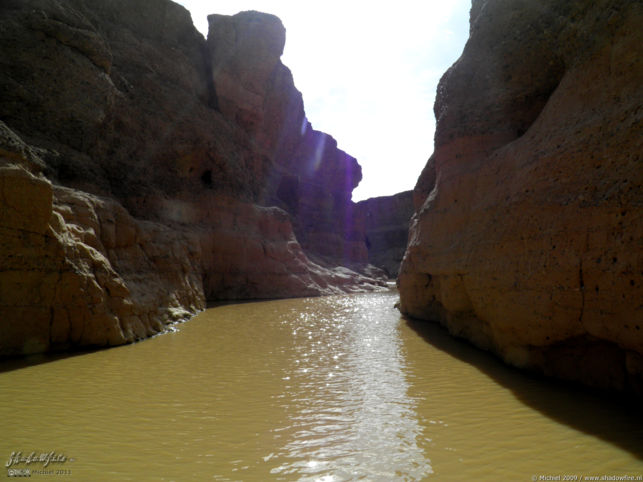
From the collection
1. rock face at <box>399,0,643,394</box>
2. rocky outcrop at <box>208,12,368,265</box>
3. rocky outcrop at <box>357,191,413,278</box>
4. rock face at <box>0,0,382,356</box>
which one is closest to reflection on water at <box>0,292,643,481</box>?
rock face at <box>399,0,643,394</box>

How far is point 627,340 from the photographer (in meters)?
3.88

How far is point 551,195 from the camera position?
528cm

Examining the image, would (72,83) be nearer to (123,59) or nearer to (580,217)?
(123,59)

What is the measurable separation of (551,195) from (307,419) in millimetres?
4706

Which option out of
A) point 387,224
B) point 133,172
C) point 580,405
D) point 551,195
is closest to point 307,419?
point 580,405

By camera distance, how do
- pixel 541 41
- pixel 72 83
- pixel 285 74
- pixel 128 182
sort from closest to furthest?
1. pixel 541 41
2. pixel 72 83
3. pixel 128 182
4. pixel 285 74

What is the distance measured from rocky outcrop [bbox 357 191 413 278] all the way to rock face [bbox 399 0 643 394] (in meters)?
42.9

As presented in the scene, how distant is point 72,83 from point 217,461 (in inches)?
526

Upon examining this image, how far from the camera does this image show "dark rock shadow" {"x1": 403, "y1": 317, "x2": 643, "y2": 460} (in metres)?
3.37

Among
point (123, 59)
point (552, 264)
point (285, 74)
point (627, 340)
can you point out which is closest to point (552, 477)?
point (627, 340)

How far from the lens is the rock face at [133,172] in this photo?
6621 mm

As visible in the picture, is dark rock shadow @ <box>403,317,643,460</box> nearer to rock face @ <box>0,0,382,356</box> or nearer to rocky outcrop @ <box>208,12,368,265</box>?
rock face @ <box>0,0,382,356</box>

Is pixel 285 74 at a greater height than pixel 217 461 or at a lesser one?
greater
